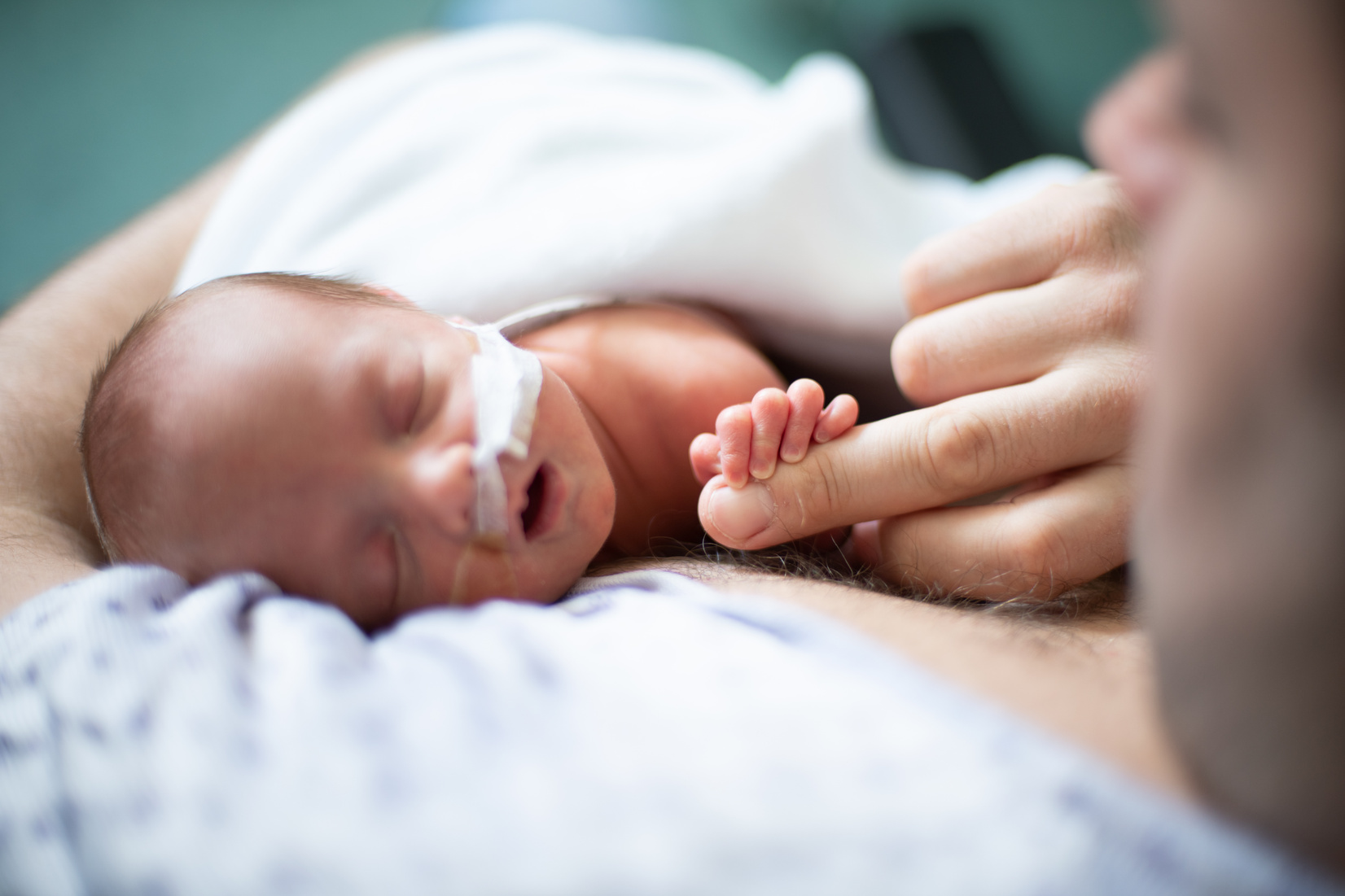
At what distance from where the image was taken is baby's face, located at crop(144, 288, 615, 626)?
690mm

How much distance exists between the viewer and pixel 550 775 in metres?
0.43

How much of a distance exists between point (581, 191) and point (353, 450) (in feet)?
1.82

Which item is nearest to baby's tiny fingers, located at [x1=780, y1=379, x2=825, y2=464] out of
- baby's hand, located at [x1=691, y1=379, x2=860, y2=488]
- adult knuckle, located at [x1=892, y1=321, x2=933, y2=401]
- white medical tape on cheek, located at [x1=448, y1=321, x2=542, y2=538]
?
baby's hand, located at [x1=691, y1=379, x2=860, y2=488]

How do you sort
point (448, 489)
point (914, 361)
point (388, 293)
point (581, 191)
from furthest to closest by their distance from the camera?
point (581, 191) → point (388, 293) → point (914, 361) → point (448, 489)

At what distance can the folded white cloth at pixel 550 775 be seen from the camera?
39 cm

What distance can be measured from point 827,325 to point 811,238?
0.38 ft

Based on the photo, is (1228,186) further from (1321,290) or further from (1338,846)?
(1338,846)

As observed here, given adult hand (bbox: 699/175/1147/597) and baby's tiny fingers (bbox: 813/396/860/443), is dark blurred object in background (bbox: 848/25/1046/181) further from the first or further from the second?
baby's tiny fingers (bbox: 813/396/860/443)

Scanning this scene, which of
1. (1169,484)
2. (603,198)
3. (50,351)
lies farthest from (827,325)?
(50,351)

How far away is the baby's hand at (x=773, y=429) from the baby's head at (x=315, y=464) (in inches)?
6.4

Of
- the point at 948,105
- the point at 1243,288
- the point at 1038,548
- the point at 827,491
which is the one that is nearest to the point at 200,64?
the point at 948,105

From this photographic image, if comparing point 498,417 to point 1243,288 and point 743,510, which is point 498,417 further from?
point 1243,288

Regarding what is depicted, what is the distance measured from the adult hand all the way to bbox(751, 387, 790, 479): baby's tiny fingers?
0.05 feet

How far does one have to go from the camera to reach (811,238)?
1056 mm
